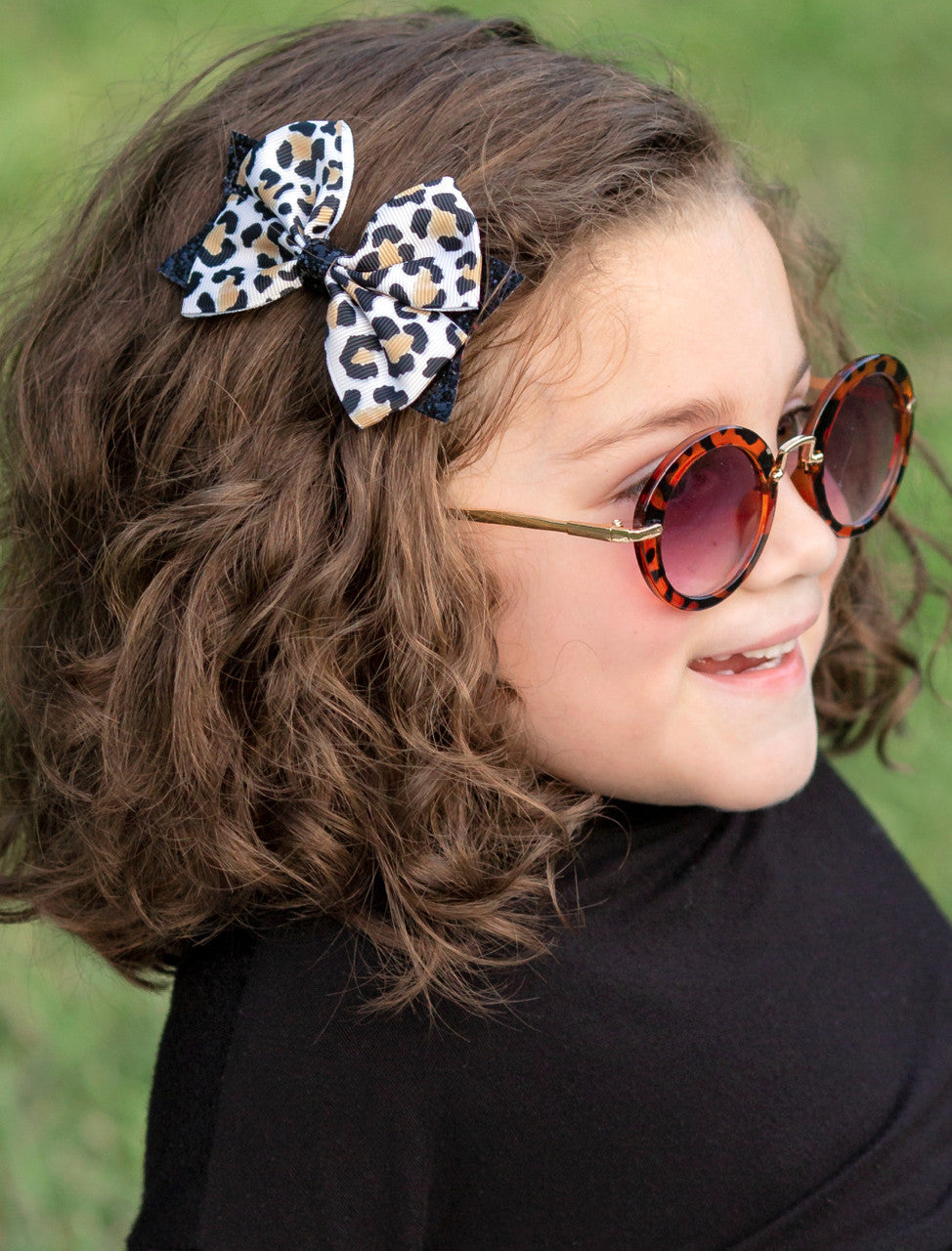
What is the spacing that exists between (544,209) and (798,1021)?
3.27 ft

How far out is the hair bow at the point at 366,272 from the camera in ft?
4.33

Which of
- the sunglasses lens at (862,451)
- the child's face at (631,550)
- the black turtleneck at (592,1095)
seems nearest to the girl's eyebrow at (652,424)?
the child's face at (631,550)

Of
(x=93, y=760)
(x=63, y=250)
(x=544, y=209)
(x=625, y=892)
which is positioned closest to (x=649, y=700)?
(x=625, y=892)

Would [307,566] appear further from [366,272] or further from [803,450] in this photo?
[803,450]

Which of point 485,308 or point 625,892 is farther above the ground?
point 485,308

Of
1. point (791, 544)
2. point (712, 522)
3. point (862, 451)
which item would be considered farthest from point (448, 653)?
point (862, 451)

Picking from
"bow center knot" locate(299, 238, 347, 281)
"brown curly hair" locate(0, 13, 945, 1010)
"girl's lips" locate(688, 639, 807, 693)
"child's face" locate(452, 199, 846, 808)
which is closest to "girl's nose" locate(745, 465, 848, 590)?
"child's face" locate(452, 199, 846, 808)

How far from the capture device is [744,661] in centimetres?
159

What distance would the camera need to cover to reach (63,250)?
165 centimetres

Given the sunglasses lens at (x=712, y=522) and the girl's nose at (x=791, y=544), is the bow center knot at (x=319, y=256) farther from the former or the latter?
the girl's nose at (x=791, y=544)

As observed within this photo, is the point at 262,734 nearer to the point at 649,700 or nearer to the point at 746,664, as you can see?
the point at 649,700

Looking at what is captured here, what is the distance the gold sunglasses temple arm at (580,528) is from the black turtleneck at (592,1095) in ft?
1.28

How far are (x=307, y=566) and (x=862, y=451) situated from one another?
74 centimetres

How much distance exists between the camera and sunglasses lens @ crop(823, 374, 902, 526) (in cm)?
158
